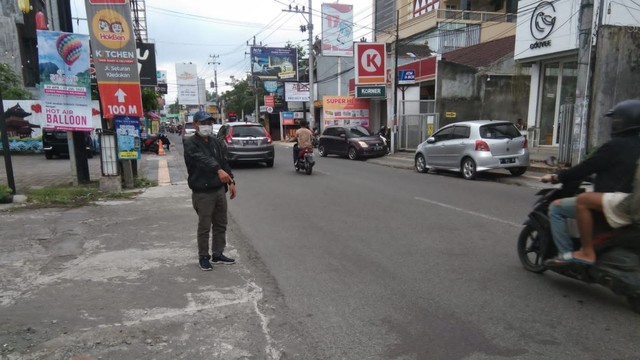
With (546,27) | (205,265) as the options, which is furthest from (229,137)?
(546,27)

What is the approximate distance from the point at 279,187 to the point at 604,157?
8.81m

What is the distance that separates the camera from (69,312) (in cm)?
416

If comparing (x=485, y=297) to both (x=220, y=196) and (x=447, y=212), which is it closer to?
(x=220, y=196)

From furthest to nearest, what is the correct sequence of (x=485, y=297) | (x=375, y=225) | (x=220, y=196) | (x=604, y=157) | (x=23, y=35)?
(x=23, y=35)
(x=375, y=225)
(x=220, y=196)
(x=485, y=297)
(x=604, y=157)

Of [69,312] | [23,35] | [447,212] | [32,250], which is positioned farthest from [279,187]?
[23,35]

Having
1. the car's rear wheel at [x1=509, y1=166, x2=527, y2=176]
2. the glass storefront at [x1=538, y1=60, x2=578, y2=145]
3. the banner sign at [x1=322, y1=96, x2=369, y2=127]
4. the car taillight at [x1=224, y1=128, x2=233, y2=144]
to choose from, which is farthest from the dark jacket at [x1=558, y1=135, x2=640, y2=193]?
the banner sign at [x1=322, y1=96, x2=369, y2=127]

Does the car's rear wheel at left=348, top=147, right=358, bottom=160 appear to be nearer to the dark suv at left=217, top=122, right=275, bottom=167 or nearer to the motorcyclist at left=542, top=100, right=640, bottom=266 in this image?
the dark suv at left=217, top=122, right=275, bottom=167

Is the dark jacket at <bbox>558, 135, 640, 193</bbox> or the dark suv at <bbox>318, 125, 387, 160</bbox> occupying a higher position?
the dark jacket at <bbox>558, 135, 640, 193</bbox>

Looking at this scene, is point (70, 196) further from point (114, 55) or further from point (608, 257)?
point (608, 257)

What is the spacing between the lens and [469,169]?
13375 millimetres

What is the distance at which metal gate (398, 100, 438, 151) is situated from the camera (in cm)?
2200

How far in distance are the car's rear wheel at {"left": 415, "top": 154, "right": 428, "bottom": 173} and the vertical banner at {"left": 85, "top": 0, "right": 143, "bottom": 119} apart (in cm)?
905

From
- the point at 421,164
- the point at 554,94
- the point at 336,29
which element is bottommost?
the point at 421,164

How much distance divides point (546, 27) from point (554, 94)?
2760mm
